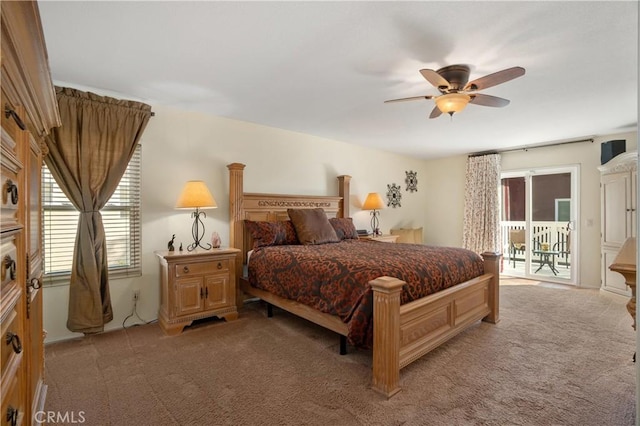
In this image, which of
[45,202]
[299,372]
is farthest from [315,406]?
[45,202]

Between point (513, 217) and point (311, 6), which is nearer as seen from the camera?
A: point (311, 6)

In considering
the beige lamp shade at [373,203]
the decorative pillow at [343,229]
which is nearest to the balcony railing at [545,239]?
the beige lamp shade at [373,203]

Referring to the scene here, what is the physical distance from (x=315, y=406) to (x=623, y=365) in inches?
94.1

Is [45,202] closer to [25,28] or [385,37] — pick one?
[25,28]

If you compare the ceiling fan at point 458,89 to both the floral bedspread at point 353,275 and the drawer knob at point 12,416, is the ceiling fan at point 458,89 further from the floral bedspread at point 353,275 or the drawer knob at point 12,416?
the drawer knob at point 12,416

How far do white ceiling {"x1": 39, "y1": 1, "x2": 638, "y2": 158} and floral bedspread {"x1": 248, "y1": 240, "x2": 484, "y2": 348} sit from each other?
1593mm

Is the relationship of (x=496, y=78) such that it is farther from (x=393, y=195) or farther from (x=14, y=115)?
(x=393, y=195)

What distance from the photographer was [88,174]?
2.84 m

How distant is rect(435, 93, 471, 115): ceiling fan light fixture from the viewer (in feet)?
7.93

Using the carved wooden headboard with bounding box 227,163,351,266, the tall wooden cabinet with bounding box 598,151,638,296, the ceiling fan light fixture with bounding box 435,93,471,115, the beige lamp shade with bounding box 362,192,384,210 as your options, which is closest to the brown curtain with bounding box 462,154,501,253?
the tall wooden cabinet with bounding box 598,151,638,296

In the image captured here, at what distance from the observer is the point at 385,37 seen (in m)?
2.07

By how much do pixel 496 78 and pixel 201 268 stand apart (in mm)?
3051

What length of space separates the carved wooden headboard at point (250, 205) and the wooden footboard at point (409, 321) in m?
2.25

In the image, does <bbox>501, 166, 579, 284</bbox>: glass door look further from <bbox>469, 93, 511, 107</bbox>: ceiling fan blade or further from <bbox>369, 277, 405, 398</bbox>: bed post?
<bbox>369, 277, 405, 398</bbox>: bed post
